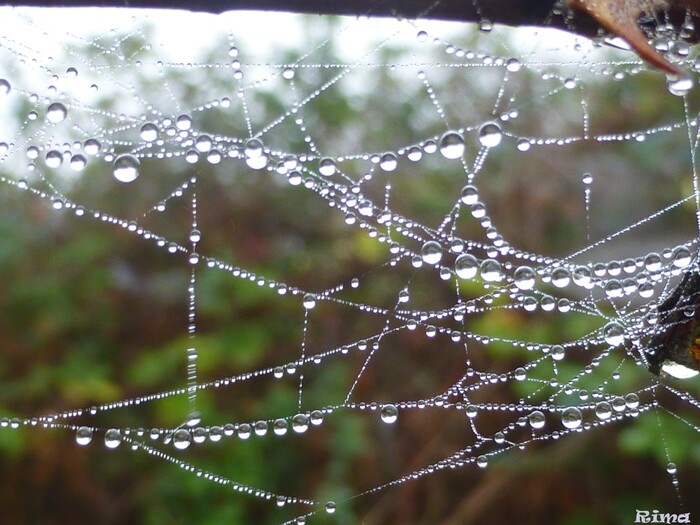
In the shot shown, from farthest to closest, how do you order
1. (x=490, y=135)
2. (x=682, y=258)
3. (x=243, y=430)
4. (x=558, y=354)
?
(x=243, y=430) → (x=558, y=354) → (x=682, y=258) → (x=490, y=135)

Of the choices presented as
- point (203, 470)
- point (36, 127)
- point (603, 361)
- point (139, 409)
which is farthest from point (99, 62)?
point (603, 361)

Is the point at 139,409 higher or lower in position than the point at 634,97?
lower

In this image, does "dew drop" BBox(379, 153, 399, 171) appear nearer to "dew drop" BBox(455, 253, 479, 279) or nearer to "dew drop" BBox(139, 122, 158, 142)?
"dew drop" BBox(455, 253, 479, 279)

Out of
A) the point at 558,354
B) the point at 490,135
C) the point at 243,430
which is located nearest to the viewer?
the point at 490,135

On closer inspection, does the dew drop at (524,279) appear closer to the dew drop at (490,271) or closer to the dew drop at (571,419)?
the dew drop at (490,271)

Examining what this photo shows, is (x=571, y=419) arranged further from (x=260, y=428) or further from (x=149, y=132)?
(x=149, y=132)

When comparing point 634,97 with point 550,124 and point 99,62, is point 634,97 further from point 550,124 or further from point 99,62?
point 99,62

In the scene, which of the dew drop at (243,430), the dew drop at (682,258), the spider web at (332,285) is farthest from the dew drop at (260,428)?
the dew drop at (682,258)

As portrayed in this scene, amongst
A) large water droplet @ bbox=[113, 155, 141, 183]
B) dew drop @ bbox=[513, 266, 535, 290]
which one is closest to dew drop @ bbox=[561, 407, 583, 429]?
dew drop @ bbox=[513, 266, 535, 290]

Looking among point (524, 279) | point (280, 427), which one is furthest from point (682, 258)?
point (280, 427)
